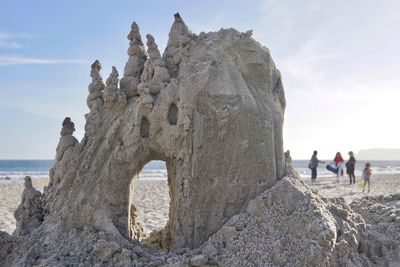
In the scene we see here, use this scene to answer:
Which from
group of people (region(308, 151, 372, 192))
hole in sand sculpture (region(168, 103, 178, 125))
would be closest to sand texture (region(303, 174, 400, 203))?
group of people (region(308, 151, 372, 192))

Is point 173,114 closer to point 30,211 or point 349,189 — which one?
point 30,211

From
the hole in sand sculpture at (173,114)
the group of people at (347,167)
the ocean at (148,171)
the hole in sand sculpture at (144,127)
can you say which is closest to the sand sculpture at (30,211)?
the hole in sand sculpture at (144,127)

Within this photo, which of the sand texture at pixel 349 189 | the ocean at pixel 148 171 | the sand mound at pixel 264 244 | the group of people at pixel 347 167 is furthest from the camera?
the ocean at pixel 148 171

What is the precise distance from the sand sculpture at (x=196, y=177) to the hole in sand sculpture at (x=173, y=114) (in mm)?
11

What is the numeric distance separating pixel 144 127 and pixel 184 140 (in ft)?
1.63

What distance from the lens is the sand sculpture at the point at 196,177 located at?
4.05 meters

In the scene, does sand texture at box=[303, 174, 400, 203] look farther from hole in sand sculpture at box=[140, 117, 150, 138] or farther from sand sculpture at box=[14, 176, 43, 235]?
sand sculpture at box=[14, 176, 43, 235]

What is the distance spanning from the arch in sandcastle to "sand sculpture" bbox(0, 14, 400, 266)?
0.04ft

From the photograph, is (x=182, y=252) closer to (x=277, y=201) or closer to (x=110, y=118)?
(x=277, y=201)

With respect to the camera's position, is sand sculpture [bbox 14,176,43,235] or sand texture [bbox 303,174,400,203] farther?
sand texture [bbox 303,174,400,203]

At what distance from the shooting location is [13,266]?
4098 mm

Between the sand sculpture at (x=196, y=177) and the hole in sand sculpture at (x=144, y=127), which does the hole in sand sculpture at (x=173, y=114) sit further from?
the hole in sand sculpture at (x=144, y=127)

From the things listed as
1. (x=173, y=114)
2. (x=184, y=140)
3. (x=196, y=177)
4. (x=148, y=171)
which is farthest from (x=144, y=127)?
(x=148, y=171)

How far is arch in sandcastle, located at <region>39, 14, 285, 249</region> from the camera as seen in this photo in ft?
14.8
